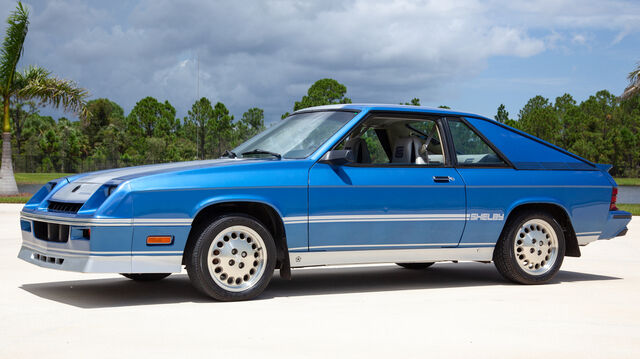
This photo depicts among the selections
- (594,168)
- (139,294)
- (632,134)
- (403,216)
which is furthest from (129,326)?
(632,134)

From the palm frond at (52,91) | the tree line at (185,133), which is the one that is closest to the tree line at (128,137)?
the tree line at (185,133)

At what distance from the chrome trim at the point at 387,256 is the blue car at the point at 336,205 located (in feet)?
0.04

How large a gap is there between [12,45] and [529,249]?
87.0 feet

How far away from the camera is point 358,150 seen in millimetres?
7457

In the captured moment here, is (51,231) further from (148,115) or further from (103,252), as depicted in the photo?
(148,115)

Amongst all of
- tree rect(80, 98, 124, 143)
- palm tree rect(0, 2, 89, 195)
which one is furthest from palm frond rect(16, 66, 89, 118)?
tree rect(80, 98, 124, 143)

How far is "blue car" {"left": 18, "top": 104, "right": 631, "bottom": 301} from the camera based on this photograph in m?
6.33

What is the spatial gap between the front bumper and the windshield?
4.93 feet

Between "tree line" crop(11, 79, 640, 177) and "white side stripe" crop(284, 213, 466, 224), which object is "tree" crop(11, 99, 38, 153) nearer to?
"tree line" crop(11, 79, 640, 177)

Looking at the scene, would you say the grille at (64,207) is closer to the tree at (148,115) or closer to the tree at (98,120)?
the tree at (148,115)

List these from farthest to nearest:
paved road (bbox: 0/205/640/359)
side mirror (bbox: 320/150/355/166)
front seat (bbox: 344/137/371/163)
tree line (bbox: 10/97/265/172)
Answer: tree line (bbox: 10/97/265/172) → front seat (bbox: 344/137/371/163) → side mirror (bbox: 320/150/355/166) → paved road (bbox: 0/205/640/359)

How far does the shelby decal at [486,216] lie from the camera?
7.64 m

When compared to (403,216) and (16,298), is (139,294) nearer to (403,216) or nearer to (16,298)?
(16,298)

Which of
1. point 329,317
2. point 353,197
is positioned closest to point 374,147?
point 353,197
